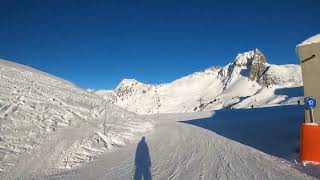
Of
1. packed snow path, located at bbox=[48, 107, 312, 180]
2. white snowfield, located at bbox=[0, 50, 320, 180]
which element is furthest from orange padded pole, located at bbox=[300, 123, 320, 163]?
packed snow path, located at bbox=[48, 107, 312, 180]

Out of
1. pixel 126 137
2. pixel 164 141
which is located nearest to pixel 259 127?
pixel 164 141

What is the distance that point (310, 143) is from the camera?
375 inches

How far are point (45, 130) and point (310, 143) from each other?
8.99m

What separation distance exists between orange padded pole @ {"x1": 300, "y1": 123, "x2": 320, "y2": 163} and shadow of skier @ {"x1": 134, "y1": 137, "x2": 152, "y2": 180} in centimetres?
429

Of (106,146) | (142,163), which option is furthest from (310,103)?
(106,146)

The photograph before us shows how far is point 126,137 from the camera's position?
16406mm

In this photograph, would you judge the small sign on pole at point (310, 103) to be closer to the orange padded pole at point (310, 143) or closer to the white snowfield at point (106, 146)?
the orange padded pole at point (310, 143)

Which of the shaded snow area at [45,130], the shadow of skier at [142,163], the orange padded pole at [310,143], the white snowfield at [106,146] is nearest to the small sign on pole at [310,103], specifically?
the orange padded pole at [310,143]

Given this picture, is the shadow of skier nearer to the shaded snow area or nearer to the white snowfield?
the white snowfield

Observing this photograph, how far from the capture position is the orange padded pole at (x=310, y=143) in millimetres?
9367

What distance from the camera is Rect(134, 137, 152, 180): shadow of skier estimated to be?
373 inches

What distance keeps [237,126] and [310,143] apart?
10327 mm

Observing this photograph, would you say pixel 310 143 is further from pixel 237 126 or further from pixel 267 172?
pixel 237 126

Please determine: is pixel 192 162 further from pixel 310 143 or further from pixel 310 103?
pixel 310 103
